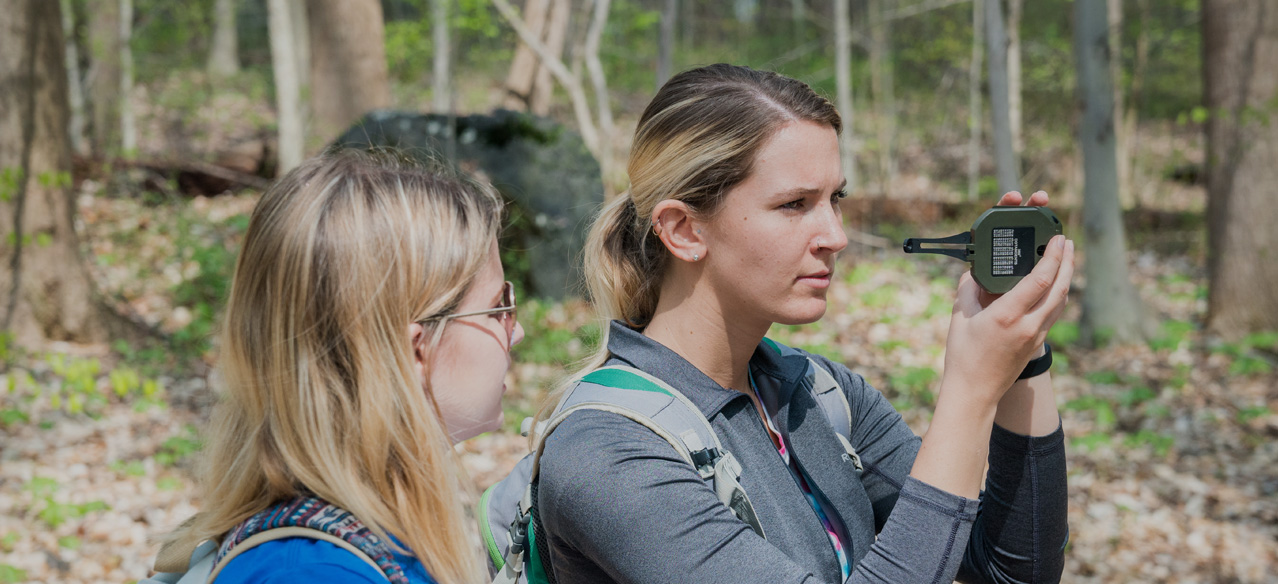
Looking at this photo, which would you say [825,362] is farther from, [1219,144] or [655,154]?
[1219,144]

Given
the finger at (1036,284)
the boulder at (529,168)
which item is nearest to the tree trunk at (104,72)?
the boulder at (529,168)

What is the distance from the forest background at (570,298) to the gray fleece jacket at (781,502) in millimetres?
555

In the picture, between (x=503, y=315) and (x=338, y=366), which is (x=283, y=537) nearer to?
(x=338, y=366)

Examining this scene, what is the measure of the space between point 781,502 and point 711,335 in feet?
1.12

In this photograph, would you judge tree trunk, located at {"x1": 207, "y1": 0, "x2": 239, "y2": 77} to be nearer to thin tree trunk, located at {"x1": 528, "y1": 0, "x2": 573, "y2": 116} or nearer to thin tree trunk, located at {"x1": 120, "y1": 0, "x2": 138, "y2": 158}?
thin tree trunk, located at {"x1": 120, "y1": 0, "x2": 138, "y2": 158}

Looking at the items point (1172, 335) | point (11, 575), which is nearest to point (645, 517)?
point (11, 575)

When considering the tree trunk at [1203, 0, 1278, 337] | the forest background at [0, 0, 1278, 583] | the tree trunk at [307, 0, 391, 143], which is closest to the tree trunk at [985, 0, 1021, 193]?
the forest background at [0, 0, 1278, 583]

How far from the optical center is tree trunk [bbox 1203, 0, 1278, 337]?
23.2 feet

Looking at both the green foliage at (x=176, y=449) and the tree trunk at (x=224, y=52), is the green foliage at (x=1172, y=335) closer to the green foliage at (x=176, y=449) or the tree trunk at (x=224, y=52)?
the green foliage at (x=176, y=449)

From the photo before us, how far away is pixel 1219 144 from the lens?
24.2 ft

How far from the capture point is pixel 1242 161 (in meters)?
7.27

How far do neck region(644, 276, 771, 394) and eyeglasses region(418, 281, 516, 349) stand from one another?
28cm

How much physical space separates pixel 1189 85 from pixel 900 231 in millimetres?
6892

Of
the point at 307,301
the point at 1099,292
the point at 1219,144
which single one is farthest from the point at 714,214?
the point at 1219,144
